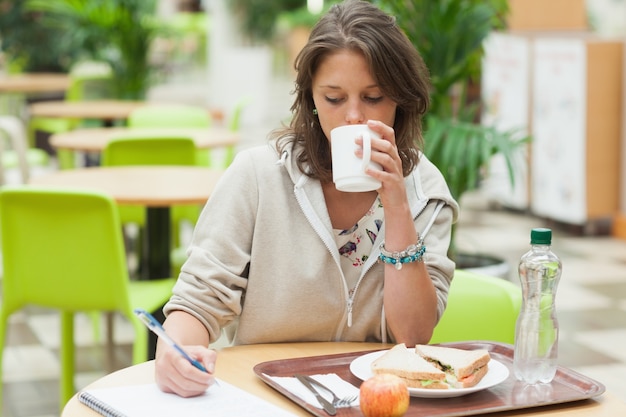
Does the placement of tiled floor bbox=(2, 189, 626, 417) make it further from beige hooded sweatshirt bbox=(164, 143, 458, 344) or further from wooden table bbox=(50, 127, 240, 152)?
beige hooded sweatshirt bbox=(164, 143, 458, 344)

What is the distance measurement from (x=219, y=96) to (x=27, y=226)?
10964 mm

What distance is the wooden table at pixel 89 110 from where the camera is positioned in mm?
6406

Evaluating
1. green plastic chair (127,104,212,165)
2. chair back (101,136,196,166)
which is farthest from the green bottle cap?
green plastic chair (127,104,212,165)

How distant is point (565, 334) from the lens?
15.4ft

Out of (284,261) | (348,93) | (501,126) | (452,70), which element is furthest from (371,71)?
(501,126)

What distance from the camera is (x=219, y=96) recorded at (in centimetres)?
1397

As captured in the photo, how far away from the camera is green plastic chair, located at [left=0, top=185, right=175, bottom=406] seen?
3.05 m

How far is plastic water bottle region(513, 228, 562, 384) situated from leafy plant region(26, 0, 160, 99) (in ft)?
21.6

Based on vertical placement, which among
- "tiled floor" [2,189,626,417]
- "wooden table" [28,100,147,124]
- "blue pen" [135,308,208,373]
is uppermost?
"wooden table" [28,100,147,124]

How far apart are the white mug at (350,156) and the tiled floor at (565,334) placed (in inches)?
91.9

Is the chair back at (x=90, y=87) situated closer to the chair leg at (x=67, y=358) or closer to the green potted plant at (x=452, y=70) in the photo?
the green potted plant at (x=452, y=70)

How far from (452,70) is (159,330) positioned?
2782 millimetres

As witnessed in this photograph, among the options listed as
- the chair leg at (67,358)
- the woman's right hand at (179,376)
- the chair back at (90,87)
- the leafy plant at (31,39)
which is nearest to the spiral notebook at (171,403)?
the woman's right hand at (179,376)

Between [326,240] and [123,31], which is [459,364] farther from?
[123,31]
